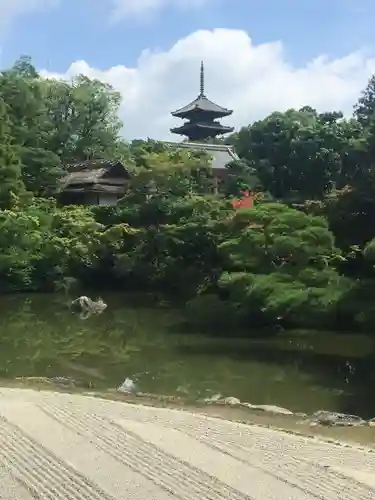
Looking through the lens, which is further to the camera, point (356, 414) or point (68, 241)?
point (68, 241)

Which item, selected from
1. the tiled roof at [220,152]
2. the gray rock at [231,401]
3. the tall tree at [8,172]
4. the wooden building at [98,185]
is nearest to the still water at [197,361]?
the gray rock at [231,401]

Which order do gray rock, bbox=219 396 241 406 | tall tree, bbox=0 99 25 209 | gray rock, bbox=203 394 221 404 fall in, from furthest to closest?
tall tree, bbox=0 99 25 209
gray rock, bbox=203 394 221 404
gray rock, bbox=219 396 241 406

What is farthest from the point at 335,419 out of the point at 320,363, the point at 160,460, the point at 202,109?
the point at 202,109

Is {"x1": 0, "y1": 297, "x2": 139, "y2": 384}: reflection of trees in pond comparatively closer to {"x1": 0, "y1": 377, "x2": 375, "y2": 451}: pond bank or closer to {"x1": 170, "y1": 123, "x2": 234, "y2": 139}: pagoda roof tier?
{"x1": 0, "y1": 377, "x2": 375, "y2": 451}: pond bank

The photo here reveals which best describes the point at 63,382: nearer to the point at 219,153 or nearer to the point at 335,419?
the point at 335,419

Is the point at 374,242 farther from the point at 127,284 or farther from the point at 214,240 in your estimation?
the point at 127,284

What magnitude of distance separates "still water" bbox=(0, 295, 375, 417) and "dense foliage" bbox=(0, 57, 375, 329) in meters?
0.81

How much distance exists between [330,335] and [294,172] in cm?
1278

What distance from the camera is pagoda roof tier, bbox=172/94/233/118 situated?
47.3 meters

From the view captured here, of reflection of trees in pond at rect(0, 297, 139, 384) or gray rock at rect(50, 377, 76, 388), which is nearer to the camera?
gray rock at rect(50, 377, 76, 388)

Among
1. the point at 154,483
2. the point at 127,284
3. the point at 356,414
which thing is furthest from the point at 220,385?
the point at 127,284

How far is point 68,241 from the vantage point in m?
25.6

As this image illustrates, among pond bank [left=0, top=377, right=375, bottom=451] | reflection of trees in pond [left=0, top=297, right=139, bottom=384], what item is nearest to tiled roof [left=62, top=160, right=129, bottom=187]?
reflection of trees in pond [left=0, top=297, right=139, bottom=384]

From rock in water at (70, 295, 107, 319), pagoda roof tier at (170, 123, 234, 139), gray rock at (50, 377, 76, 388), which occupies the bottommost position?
gray rock at (50, 377, 76, 388)
